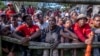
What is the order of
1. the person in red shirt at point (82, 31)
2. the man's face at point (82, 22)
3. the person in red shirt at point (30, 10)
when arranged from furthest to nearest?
the person in red shirt at point (30, 10), the man's face at point (82, 22), the person in red shirt at point (82, 31)

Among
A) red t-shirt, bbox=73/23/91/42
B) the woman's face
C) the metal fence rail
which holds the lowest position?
the metal fence rail

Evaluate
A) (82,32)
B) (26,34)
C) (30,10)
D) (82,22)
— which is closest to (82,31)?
(82,32)

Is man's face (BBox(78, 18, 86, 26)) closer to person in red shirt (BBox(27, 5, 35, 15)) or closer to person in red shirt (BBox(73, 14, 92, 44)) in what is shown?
person in red shirt (BBox(73, 14, 92, 44))

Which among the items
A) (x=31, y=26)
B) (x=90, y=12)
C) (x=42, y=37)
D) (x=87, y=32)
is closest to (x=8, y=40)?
(x=42, y=37)

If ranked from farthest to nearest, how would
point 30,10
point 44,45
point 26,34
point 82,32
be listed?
point 30,10 < point 82,32 < point 26,34 < point 44,45

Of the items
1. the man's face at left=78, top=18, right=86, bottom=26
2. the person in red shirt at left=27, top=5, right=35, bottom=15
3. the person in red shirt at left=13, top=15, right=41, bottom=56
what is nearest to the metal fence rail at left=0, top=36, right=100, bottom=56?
the person in red shirt at left=13, top=15, right=41, bottom=56

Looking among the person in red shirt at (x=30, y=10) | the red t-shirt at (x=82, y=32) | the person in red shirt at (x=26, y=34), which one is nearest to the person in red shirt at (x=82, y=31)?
the red t-shirt at (x=82, y=32)

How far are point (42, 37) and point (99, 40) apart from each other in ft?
2.96

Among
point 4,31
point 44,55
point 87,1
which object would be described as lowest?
point 44,55

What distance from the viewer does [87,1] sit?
299 centimetres

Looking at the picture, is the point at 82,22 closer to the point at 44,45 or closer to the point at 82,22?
the point at 82,22

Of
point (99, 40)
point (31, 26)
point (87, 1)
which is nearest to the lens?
point (87, 1)

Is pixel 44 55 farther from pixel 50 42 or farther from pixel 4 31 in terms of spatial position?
pixel 4 31

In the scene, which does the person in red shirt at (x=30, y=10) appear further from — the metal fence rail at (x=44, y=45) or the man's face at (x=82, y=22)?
the metal fence rail at (x=44, y=45)
